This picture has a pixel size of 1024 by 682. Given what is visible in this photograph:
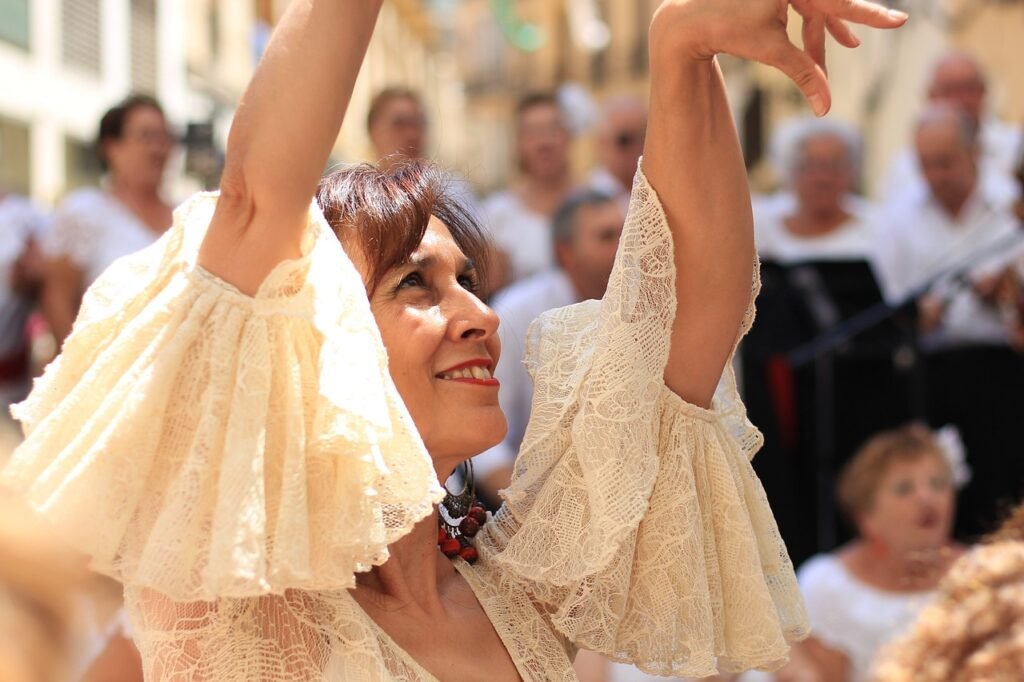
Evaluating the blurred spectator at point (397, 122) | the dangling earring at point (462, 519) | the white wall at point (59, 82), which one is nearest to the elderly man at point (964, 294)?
the blurred spectator at point (397, 122)

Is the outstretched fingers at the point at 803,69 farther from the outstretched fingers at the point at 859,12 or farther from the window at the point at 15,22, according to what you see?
the window at the point at 15,22

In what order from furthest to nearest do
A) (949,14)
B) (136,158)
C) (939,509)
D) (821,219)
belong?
(949,14), (821,219), (136,158), (939,509)

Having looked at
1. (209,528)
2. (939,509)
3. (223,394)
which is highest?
(223,394)

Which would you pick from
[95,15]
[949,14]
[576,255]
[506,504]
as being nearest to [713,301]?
[506,504]

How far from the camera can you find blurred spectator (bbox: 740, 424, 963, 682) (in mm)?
4332

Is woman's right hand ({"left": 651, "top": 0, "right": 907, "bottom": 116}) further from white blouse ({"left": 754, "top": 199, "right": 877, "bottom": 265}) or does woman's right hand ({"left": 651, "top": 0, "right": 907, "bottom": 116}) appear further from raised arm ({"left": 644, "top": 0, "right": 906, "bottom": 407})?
white blouse ({"left": 754, "top": 199, "right": 877, "bottom": 265})

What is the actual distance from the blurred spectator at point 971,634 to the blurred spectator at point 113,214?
12.2ft

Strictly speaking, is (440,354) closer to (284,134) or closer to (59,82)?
(284,134)

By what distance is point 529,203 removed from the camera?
5562 mm

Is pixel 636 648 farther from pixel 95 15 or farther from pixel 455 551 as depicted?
pixel 95 15

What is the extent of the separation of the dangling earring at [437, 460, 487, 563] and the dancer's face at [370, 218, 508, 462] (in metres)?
0.19

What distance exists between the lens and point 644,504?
2.01 m

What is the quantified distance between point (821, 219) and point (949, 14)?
602cm

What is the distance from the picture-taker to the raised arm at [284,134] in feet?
5.55
